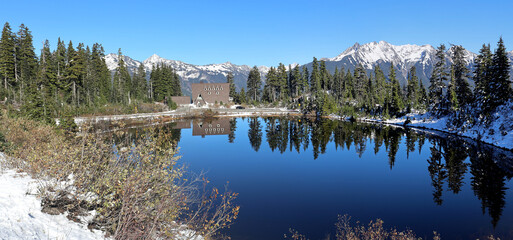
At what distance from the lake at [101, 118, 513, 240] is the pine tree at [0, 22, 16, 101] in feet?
139

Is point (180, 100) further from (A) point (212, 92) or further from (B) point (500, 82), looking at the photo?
(B) point (500, 82)

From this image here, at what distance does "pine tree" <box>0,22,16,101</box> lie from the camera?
5513cm

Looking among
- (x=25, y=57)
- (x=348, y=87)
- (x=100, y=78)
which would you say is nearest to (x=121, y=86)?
(x=100, y=78)

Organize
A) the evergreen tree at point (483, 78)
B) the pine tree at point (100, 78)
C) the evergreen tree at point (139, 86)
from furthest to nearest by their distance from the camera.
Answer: the evergreen tree at point (139, 86) < the pine tree at point (100, 78) < the evergreen tree at point (483, 78)

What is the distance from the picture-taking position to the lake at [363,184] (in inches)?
583

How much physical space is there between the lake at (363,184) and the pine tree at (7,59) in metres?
42.5

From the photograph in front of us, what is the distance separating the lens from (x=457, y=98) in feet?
190

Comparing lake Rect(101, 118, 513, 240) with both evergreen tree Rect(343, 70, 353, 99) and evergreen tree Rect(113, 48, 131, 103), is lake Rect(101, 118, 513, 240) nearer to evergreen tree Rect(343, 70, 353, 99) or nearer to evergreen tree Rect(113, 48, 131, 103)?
evergreen tree Rect(113, 48, 131, 103)

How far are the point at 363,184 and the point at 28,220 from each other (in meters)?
20.5

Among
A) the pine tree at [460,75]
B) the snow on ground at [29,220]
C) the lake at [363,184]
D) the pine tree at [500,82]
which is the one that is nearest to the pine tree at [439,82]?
the pine tree at [460,75]

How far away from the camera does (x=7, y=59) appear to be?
Answer: 184ft

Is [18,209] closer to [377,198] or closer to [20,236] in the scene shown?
[20,236]

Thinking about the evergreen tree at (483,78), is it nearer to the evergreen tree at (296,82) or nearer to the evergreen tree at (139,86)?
the evergreen tree at (296,82)

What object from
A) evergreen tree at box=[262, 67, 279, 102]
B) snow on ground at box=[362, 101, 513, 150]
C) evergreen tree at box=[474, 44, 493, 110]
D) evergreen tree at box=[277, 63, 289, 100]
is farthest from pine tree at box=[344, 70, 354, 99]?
snow on ground at box=[362, 101, 513, 150]
